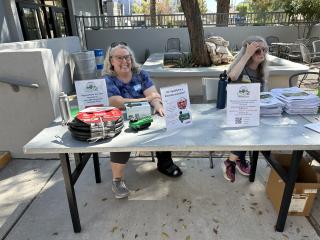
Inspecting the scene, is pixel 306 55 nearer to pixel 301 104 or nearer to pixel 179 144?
pixel 301 104

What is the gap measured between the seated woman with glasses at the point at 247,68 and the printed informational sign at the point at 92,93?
3.52 ft

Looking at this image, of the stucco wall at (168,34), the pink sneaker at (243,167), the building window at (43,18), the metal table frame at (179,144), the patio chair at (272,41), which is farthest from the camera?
the stucco wall at (168,34)

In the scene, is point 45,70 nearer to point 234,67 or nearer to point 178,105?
point 178,105

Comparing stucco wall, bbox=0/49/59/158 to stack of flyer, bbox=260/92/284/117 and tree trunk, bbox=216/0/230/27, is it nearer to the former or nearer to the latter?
stack of flyer, bbox=260/92/284/117

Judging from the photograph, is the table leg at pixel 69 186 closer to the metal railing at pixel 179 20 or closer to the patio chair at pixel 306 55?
the patio chair at pixel 306 55

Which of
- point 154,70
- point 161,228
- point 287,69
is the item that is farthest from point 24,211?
point 287,69

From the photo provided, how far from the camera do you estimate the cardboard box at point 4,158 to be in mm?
2707

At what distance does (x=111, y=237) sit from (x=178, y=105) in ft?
3.40

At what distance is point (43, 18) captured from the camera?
233 inches

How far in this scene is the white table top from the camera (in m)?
1.46

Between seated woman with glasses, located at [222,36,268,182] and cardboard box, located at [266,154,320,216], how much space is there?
36 centimetres

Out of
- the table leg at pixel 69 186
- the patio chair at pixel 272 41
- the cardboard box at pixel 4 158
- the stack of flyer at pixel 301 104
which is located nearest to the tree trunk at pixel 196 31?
the stack of flyer at pixel 301 104

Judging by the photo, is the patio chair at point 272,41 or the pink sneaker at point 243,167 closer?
the pink sneaker at point 243,167

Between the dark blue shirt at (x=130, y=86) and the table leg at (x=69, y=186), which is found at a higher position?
the dark blue shirt at (x=130, y=86)
